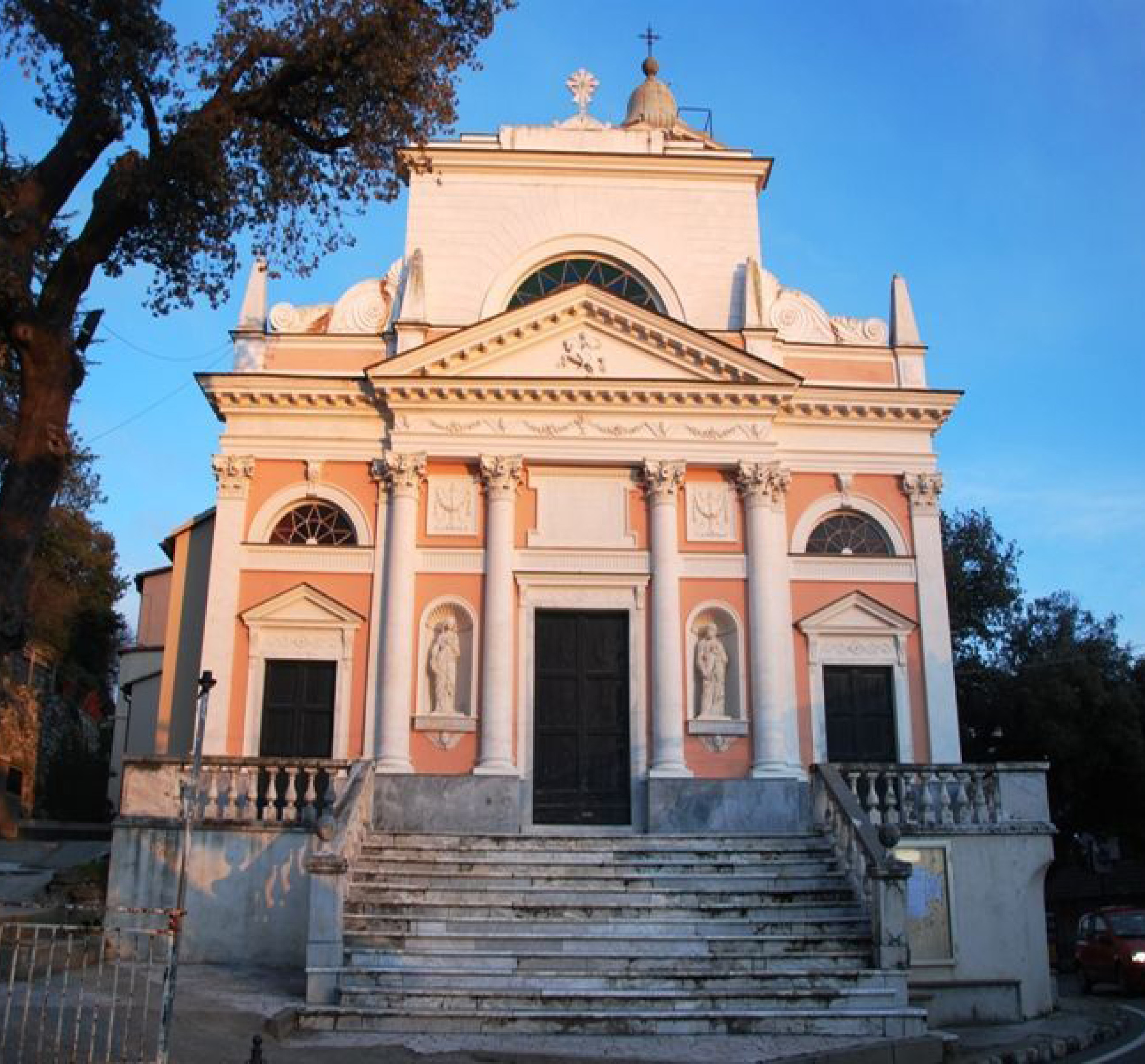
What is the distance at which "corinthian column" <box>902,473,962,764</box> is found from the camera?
60.3 feet

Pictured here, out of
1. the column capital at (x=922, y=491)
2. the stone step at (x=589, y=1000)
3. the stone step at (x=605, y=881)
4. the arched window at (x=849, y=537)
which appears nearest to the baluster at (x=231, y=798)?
the stone step at (x=605, y=881)

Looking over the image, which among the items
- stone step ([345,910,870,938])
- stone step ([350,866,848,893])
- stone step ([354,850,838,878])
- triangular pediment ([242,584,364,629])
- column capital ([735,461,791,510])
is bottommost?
stone step ([345,910,870,938])

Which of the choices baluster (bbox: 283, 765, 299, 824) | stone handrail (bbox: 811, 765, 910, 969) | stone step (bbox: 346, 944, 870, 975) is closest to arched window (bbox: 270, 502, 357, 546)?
baluster (bbox: 283, 765, 299, 824)

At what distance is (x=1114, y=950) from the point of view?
21484 millimetres

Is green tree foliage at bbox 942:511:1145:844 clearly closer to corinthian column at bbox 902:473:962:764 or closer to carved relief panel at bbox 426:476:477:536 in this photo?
corinthian column at bbox 902:473:962:764

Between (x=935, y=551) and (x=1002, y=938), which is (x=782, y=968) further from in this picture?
(x=935, y=551)

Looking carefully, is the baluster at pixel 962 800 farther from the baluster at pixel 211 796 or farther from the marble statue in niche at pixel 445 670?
the baluster at pixel 211 796

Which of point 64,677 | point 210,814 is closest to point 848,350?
point 210,814

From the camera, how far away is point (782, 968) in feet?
40.9

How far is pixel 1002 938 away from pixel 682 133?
18693mm

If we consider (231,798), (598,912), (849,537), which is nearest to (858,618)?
(849,537)

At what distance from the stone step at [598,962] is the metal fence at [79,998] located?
232 cm

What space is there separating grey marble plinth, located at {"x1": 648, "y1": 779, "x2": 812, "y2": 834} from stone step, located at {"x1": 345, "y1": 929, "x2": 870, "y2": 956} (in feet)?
14.3

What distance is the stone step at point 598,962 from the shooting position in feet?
40.4
